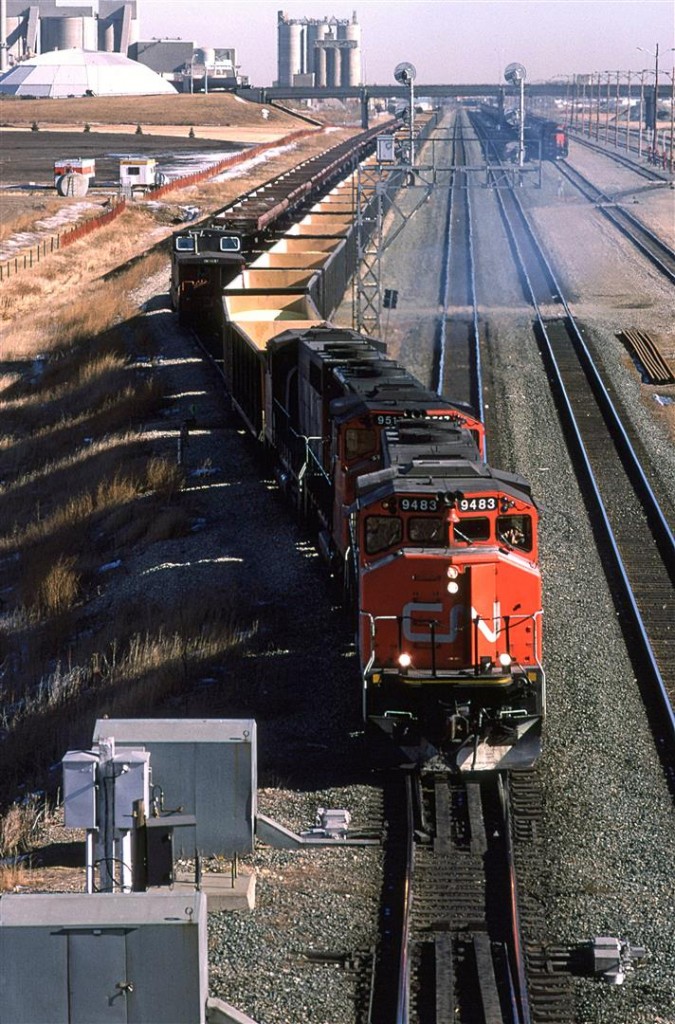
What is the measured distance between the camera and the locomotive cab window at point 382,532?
15.4 m

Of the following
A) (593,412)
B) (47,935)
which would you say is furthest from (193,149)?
(47,935)

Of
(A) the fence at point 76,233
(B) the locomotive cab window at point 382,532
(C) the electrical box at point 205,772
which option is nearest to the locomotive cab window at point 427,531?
(B) the locomotive cab window at point 382,532

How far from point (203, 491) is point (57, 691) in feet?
31.4

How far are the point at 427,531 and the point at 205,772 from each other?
3904mm

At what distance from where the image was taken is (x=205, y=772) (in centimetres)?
1263

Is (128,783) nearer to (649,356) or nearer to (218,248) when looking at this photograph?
(649,356)

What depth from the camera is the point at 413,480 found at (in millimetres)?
15508

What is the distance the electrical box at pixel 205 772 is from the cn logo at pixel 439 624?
3.09 meters

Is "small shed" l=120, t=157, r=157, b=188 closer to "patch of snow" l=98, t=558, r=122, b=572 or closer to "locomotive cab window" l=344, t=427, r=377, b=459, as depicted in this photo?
"patch of snow" l=98, t=558, r=122, b=572

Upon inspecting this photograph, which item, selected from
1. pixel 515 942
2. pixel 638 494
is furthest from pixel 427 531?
pixel 638 494

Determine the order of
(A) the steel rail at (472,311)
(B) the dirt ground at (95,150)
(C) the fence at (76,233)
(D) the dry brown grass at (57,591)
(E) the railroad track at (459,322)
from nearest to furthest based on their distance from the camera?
→ (D) the dry brown grass at (57,591) → (A) the steel rail at (472,311) → (E) the railroad track at (459,322) → (C) the fence at (76,233) → (B) the dirt ground at (95,150)

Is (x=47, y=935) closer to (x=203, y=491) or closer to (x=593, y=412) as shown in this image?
(x=203, y=491)

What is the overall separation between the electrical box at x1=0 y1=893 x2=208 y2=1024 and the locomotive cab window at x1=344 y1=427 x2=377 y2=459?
1053 centimetres

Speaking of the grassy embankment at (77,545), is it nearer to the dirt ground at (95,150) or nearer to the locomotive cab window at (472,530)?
the locomotive cab window at (472,530)
